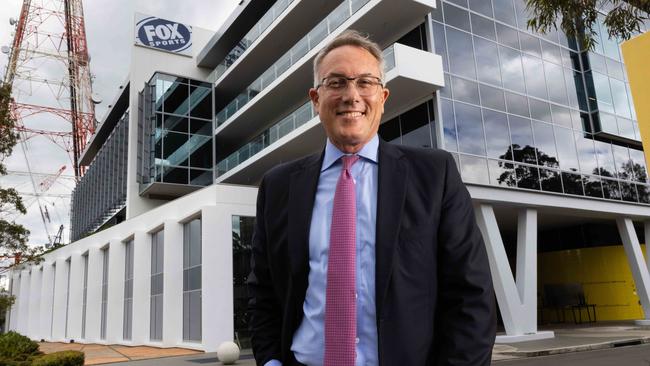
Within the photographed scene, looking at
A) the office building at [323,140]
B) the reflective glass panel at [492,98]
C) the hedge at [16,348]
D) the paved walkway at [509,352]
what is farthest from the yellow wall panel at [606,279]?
the hedge at [16,348]

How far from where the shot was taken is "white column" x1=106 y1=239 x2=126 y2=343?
2273 centimetres

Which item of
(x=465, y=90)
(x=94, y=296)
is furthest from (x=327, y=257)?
(x=94, y=296)

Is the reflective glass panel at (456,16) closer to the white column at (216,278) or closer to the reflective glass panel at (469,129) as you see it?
the reflective glass panel at (469,129)

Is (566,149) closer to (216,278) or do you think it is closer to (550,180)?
(550,180)

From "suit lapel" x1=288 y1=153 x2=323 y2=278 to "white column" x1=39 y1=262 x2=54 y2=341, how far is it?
119ft

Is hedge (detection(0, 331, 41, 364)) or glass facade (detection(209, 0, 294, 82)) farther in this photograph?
glass facade (detection(209, 0, 294, 82))

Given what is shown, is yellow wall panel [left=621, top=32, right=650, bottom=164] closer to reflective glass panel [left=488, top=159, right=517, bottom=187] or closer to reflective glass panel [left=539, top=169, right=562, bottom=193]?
reflective glass panel [left=488, top=159, right=517, bottom=187]

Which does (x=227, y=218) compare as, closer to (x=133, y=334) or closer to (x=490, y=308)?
(x=133, y=334)

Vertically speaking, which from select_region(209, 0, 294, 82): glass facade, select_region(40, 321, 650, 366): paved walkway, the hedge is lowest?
select_region(40, 321, 650, 366): paved walkway

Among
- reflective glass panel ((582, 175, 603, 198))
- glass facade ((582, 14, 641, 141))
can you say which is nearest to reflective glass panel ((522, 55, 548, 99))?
glass facade ((582, 14, 641, 141))

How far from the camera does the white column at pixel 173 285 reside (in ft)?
58.3

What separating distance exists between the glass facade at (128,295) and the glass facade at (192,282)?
19.1 feet

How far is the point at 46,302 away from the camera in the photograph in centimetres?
3334

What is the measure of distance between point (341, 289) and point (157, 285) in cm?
2015
